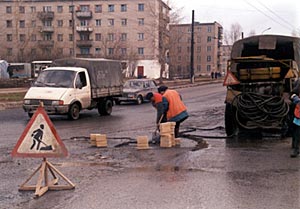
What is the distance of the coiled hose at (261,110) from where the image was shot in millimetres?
11844

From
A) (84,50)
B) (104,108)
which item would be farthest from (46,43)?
(104,108)

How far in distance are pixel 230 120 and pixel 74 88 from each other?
24.7 feet

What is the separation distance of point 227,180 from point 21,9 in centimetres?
9121

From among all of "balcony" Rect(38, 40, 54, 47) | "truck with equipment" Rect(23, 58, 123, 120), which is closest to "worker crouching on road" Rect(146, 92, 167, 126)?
"truck with equipment" Rect(23, 58, 123, 120)

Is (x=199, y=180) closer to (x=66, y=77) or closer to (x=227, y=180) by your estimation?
(x=227, y=180)

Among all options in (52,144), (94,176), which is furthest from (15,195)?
(94,176)

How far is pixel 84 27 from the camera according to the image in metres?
90.2

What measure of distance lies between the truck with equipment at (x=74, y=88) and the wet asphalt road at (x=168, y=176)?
4.33 metres

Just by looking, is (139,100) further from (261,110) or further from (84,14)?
(84,14)

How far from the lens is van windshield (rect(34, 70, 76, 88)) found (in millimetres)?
18016

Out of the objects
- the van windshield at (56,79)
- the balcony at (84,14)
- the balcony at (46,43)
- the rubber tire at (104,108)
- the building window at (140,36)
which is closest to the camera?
the van windshield at (56,79)

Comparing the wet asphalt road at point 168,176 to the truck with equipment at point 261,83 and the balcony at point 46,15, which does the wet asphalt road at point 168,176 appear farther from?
the balcony at point 46,15

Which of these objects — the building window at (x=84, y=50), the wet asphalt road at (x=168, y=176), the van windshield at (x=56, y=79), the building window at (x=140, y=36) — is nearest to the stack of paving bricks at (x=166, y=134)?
the wet asphalt road at (x=168, y=176)

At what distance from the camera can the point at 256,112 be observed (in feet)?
39.5
